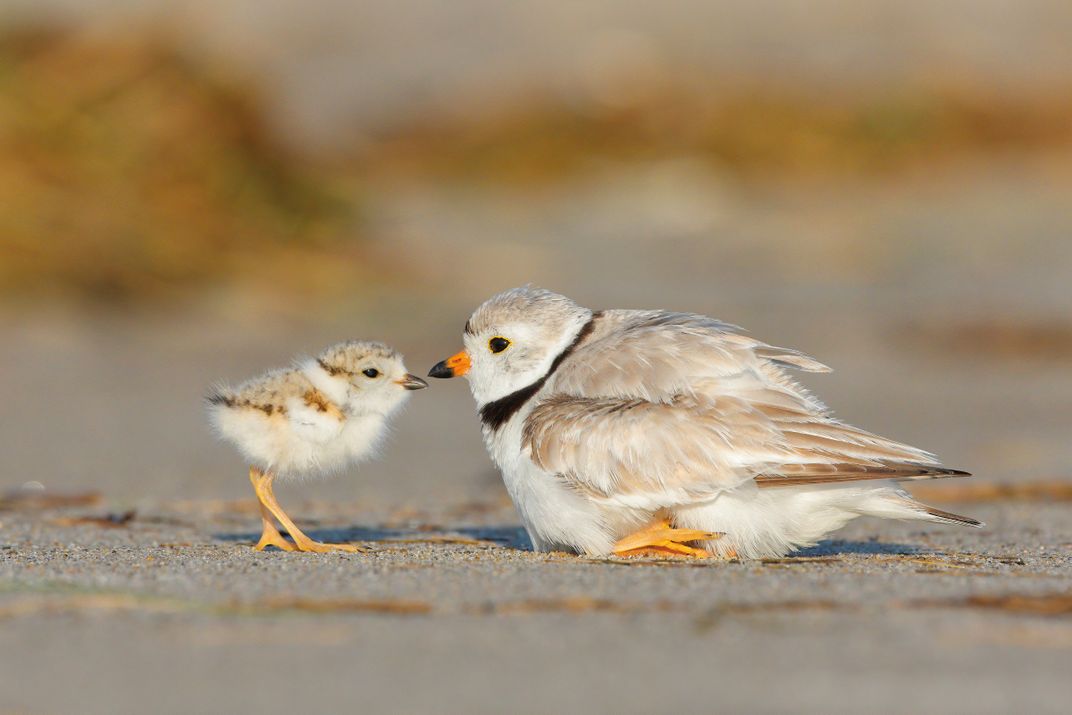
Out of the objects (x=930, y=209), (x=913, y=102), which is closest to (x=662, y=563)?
(x=930, y=209)

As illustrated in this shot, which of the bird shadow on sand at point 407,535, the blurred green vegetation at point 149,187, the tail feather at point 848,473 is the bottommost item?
the bird shadow on sand at point 407,535

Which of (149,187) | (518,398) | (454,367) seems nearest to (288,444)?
(454,367)

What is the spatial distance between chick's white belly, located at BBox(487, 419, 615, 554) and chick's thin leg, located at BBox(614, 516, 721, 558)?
67mm

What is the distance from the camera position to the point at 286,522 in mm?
4566

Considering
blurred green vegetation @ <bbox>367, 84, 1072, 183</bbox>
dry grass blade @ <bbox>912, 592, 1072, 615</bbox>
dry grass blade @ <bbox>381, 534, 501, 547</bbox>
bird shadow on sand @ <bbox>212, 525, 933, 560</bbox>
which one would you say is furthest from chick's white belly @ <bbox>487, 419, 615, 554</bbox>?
blurred green vegetation @ <bbox>367, 84, 1072, 183</bbox>

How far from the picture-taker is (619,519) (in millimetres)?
4246

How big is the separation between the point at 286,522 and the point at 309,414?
33cm

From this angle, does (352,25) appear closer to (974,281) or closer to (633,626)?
(974,281)

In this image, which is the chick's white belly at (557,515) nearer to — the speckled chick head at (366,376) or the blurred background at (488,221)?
the speckled chick head at (366,376)

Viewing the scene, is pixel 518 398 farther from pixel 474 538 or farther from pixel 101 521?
pixel 101 521

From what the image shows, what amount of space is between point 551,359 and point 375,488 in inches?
69.7

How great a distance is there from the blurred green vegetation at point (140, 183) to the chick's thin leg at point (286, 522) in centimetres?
588

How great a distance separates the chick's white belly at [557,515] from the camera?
421 cm

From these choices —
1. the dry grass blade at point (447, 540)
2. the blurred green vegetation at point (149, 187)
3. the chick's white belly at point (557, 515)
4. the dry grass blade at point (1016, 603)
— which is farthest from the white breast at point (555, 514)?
the blurred green vegetation at point (149, 187)
